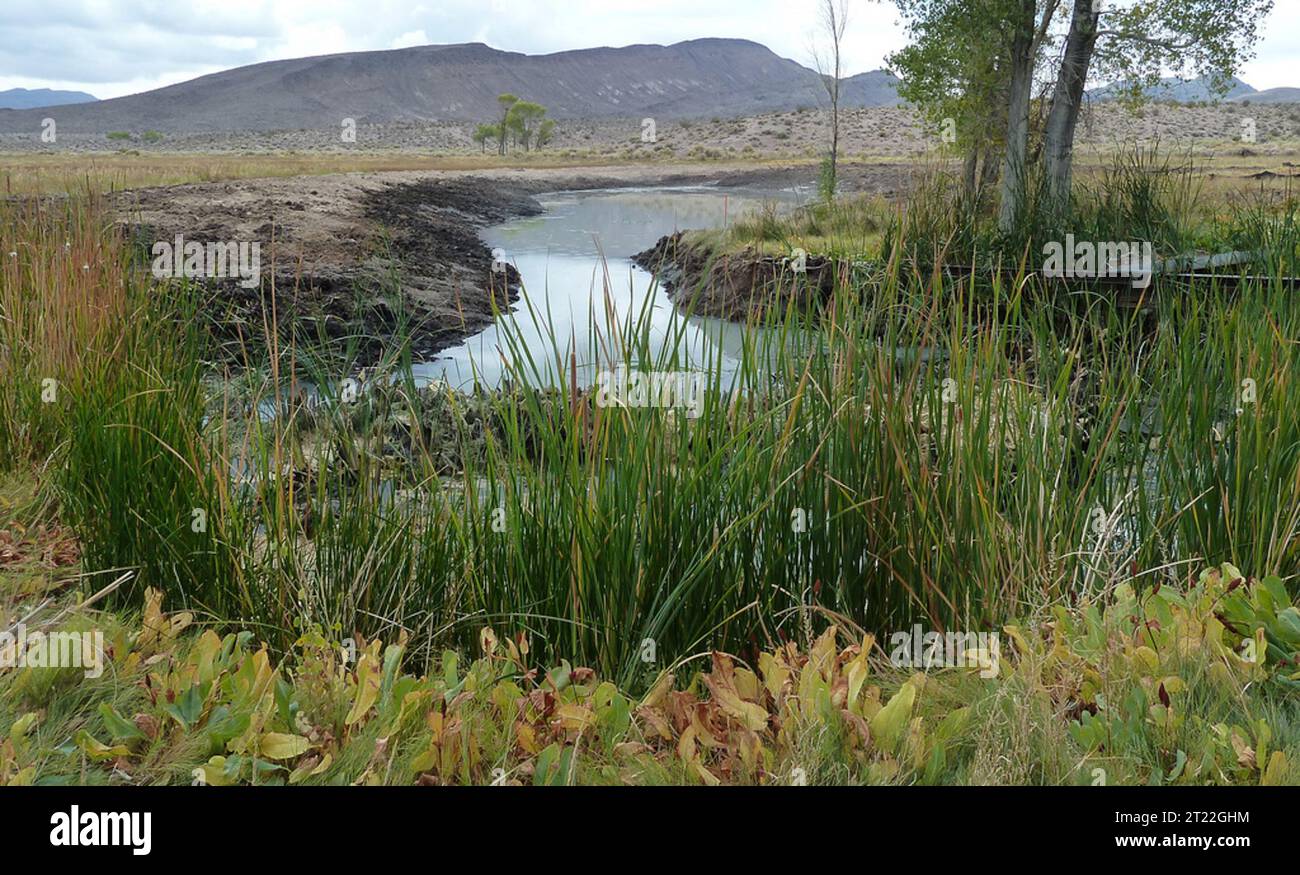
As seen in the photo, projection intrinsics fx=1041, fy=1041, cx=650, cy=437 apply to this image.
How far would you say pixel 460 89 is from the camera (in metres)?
145

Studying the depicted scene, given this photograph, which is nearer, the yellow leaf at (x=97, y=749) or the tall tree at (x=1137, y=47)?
the yellow leaf at (x=97, y=749)

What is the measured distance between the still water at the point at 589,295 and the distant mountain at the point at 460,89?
251 feet

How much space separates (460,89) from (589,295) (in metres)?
153

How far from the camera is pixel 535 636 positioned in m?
2.15

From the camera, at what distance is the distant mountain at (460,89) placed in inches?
4318

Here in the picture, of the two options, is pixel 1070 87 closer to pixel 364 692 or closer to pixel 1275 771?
pixel 1275 771

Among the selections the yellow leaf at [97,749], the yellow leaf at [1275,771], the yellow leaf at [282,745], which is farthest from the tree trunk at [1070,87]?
the yellow leaf at [97,749]

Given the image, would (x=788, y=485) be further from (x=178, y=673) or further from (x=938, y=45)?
(x=938, y=45)

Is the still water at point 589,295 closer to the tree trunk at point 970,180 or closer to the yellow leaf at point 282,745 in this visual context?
the yellow leaf at point 282,745

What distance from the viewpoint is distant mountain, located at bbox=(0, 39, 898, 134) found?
109688 millimetres

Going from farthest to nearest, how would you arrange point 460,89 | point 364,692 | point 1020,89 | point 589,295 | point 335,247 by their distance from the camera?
point 460,89 < point 1020,89 < point 335,247 < point 589,295 < point 364,692

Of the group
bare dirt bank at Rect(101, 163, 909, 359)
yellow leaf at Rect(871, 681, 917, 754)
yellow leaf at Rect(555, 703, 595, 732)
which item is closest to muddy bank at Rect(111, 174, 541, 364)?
bare dirt bank at Rect(101, 163, 909, 359)

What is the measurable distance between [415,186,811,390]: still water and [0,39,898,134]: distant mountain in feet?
251

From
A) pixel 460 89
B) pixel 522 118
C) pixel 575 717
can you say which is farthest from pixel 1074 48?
pixel 460 89
